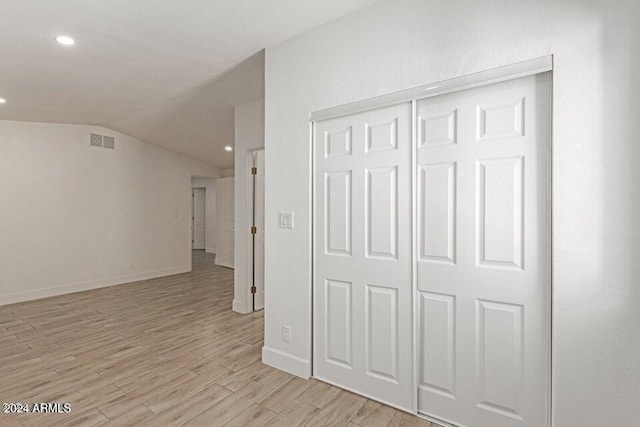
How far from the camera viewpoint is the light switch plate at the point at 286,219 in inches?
103

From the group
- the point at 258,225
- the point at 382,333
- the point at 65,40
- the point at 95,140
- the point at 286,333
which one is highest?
the point at 65,40

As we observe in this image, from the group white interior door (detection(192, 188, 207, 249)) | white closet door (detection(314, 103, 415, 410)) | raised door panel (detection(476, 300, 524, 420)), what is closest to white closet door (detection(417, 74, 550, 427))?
raised door panel (detection(476, 300, 524, 420))

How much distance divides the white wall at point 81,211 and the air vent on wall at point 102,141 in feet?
0.23

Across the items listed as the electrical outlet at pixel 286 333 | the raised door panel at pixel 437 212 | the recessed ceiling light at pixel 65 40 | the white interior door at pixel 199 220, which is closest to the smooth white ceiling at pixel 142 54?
the recessed ceiling light at pixel 65 40

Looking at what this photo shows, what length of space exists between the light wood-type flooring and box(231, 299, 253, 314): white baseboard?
9 centimetres

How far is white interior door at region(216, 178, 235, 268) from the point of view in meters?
7.50

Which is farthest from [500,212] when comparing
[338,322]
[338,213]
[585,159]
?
[338,322]

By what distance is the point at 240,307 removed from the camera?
4203 mm

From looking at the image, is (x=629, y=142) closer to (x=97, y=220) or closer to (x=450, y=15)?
(x=450, y=15)

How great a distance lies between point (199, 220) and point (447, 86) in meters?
9.85

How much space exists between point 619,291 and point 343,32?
2.21 metres

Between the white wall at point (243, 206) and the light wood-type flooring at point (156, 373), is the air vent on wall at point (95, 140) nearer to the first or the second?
the light wood-type flooring at point (156, 373)

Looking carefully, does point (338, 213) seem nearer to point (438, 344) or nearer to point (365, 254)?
point (365, 254)

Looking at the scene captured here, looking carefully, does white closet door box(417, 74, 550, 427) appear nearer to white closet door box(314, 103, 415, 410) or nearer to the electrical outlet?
white closet door box(314, 103, 415, 410)
